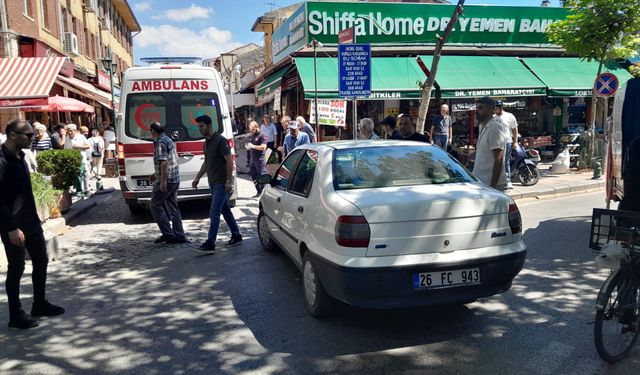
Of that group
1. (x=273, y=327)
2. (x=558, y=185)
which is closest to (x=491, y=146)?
(x=273, y=327)

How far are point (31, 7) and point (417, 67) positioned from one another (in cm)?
1301

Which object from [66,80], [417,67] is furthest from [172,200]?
[66,80]

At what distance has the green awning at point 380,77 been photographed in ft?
47.0

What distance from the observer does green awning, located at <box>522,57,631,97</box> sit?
636 inches

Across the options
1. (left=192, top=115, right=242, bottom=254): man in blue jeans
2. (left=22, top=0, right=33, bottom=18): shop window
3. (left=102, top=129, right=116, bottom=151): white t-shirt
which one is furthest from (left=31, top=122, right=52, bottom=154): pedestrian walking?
(left=102, top=129, right=116, bottom=151): white t-shirt

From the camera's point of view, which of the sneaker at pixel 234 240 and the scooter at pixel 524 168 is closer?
the sneaker at pixel 234 240

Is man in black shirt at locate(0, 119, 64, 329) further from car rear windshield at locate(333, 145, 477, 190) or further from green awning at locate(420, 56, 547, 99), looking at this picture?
green awning at locate(420, 56, 547, 99)

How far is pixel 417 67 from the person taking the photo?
15930 millimetres

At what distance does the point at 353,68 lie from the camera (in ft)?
28.9

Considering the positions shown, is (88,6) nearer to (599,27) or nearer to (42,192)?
(42,192)

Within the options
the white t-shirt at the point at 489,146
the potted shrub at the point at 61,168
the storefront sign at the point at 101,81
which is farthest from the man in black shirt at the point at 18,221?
the storefront sign at the point at 101,81

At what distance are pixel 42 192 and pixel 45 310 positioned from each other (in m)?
4.08

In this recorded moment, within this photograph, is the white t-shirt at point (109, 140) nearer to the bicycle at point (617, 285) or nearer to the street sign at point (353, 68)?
the street sign at point (353, 68)

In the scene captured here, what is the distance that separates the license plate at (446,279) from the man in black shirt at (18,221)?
10.6 ft
